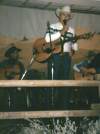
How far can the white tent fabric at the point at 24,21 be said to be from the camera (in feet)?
12.2

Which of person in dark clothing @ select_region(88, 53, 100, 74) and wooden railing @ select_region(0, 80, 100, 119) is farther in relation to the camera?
person in dark clothing @ select_region(88, 53, 100, 74)

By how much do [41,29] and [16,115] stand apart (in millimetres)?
1161

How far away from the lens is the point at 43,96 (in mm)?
3527

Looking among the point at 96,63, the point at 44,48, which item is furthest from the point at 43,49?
the point at 96,63

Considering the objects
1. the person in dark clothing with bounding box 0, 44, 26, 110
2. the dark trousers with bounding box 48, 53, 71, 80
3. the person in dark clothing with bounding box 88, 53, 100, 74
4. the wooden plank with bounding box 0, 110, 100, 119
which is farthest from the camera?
the person in dark clothing with bounding box 88, 53, 100, 74

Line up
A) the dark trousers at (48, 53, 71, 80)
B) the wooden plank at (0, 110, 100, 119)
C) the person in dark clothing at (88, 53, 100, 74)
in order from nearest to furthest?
the wooden plank at (0, 110, 100, 119), the dark trousers at (48, 53, 71, 80), the person in dark clothing at (88, 53, 100, 74)

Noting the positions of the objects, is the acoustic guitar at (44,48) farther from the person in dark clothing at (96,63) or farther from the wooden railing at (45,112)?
the wooden railing at (45,112)

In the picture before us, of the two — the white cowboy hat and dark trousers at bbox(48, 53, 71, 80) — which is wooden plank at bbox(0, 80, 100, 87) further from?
the white cowboy hat

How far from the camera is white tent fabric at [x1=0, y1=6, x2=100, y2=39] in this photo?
12.2 feet

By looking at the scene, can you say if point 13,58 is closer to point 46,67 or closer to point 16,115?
point 46,67

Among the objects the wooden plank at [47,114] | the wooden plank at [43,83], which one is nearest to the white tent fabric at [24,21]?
the wooden plank at [43,83]

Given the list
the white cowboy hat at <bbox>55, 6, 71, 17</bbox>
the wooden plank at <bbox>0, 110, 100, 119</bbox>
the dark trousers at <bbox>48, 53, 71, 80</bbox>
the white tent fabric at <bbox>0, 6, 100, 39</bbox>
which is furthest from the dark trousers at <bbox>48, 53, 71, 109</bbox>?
the white cowboy hat at <bbox>55, 6, 71, 17</bbox>

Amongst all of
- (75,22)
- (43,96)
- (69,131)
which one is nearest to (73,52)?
(75,22)

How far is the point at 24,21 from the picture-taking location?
3.77 meters
